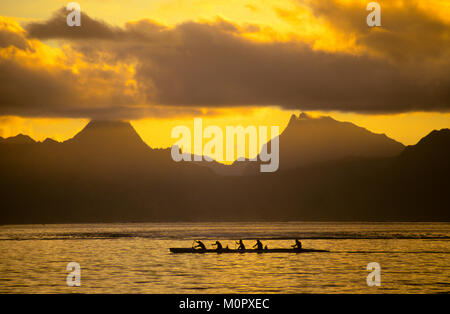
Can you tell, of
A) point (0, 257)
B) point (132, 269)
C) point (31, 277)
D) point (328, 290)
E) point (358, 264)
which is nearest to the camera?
point (328, 290)

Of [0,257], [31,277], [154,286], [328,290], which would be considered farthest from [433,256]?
[0,257]

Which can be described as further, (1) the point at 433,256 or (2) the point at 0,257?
(2) the point at 0,257

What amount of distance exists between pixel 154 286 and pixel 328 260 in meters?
34.1

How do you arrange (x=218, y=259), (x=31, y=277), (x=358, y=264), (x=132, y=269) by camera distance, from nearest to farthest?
1. (x=31, y=277)
2. (x=132, y=269)
3. (x=358, y=264)
4. (x=218, y=259)

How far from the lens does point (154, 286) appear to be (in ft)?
198

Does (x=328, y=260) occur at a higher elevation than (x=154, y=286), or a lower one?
higher

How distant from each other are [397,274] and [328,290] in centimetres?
1598

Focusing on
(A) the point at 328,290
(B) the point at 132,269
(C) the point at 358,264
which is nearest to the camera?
(A) the point at 328,290

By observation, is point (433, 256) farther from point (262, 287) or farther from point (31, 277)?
point (31, 277)
